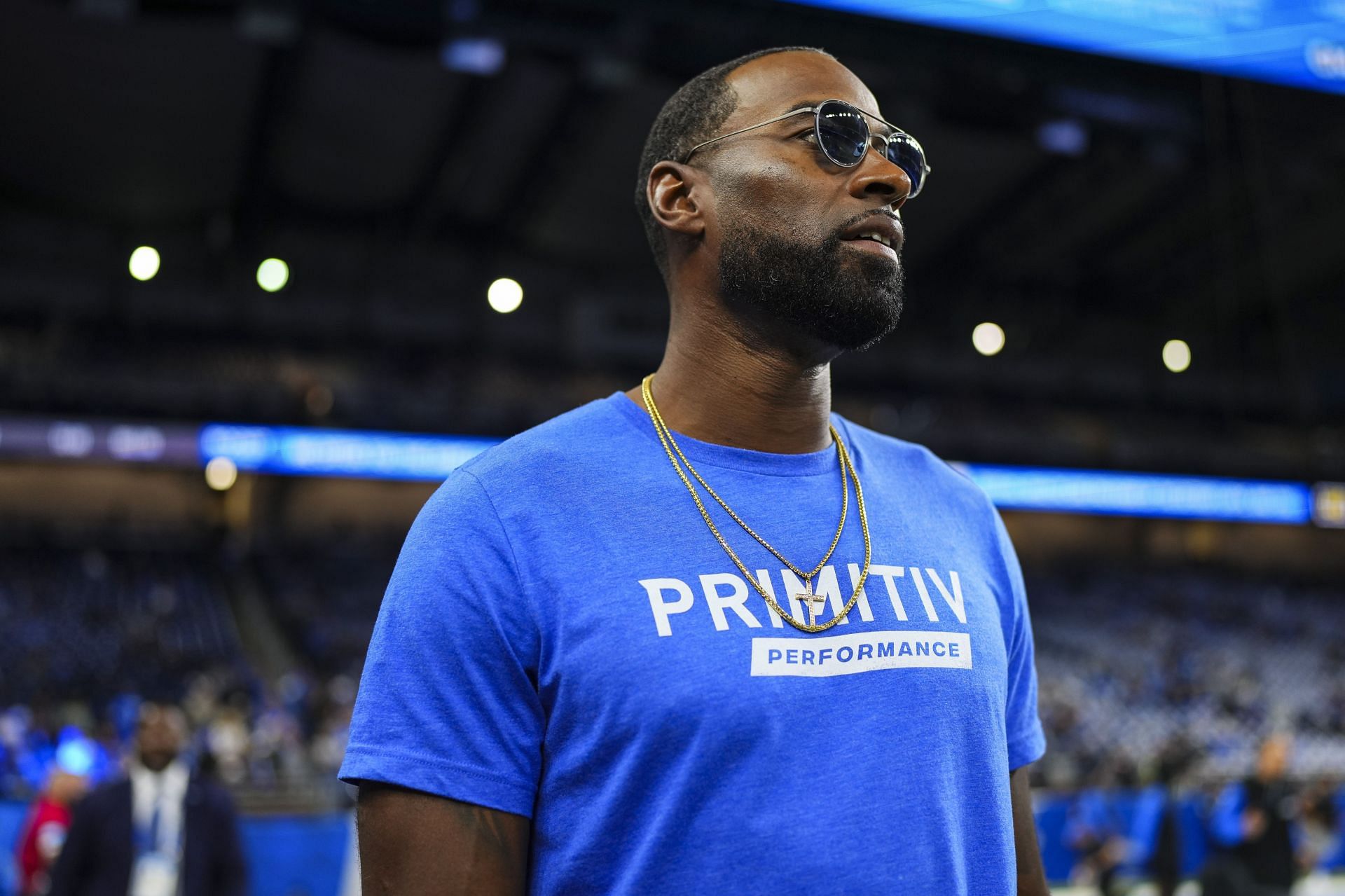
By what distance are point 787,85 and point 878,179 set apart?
165 mm

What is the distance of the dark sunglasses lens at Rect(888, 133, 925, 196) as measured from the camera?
148 centimetres

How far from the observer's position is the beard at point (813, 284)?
4.50 feet

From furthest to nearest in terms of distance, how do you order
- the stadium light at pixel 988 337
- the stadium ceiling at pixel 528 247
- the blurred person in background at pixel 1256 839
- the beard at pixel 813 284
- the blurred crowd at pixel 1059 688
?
the stadium light at pixel 988 337 < the stadium ceiling at pixel 528 247 < the blurred crowd at pixel 1059 688 < the blurred person in background at pixel 1256 839 < the beard at pixel 813 284

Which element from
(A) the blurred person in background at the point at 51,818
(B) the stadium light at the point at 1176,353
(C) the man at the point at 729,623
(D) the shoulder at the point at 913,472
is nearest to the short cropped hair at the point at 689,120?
(C) the man at the point at 729,623

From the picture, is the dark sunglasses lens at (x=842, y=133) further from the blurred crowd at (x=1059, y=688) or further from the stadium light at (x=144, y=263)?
the stadium light at (x=144, y=263)

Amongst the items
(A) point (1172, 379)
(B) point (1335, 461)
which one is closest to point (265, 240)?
(B) point (1335, 461)

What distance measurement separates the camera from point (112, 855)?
4.30m

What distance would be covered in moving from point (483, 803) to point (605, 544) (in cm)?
28

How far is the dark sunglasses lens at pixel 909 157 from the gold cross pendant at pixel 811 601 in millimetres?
549

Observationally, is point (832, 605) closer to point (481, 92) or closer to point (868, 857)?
point (868, 857)

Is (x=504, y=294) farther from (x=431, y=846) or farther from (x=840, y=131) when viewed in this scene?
(x=431, y=846)

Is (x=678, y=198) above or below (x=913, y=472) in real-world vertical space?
above

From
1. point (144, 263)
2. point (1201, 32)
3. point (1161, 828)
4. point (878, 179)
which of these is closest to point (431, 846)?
point (878, 179)

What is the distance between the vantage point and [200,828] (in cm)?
472
